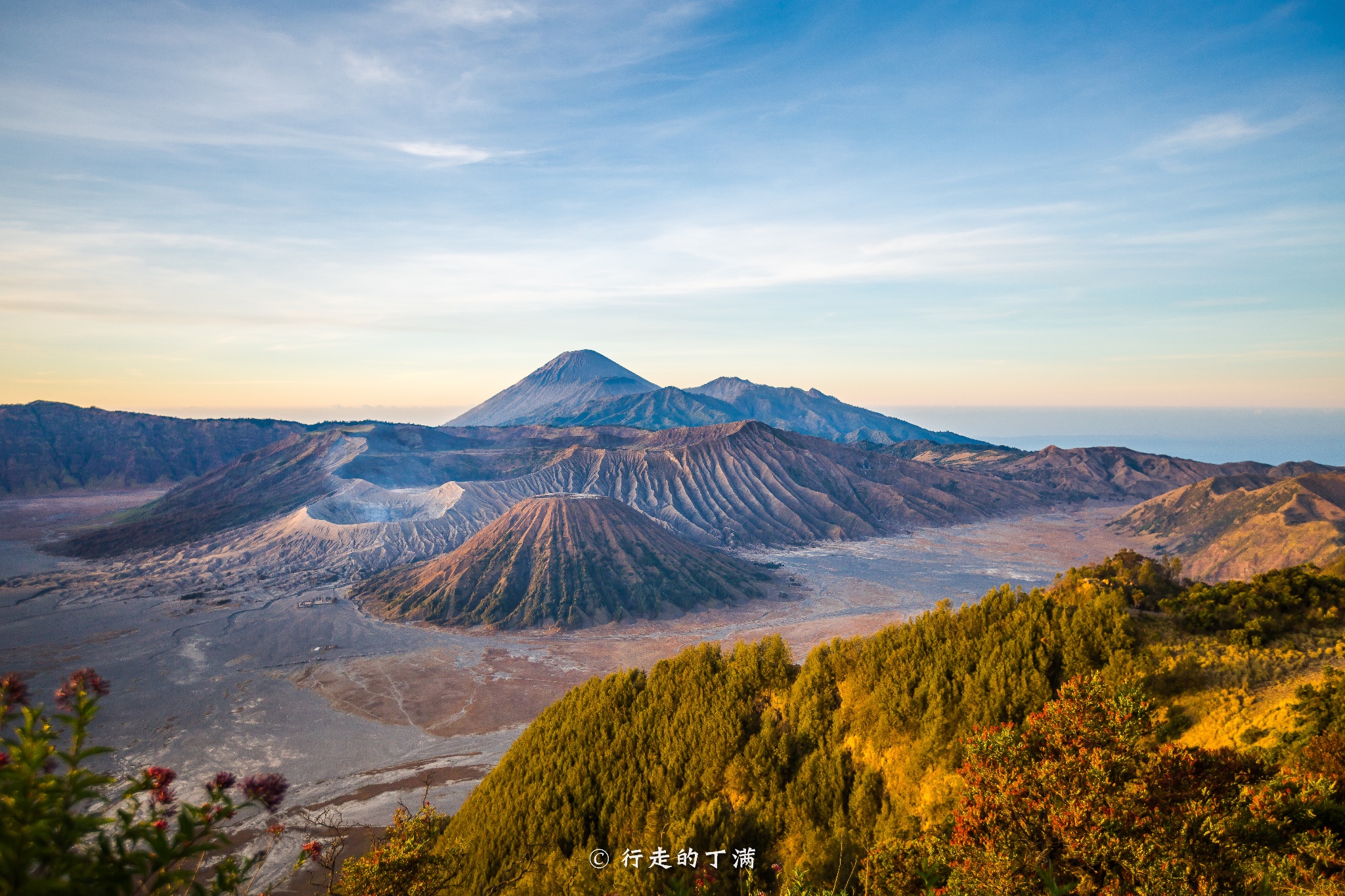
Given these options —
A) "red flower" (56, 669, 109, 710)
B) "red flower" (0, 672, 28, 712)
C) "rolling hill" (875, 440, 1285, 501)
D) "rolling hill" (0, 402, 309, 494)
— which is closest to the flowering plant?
"red flower" (56, 669, 109, 710)

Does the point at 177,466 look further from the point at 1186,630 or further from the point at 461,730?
the point at 1186,630

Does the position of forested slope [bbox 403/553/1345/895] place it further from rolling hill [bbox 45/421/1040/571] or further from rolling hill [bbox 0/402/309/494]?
rolling hill [bbox 0/402/309/494]

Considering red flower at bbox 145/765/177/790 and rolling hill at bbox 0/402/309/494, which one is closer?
red flower at bbox 145/765/177/790

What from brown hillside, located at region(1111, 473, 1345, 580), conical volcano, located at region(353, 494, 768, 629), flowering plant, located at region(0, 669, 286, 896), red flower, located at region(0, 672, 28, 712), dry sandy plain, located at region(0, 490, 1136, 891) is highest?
red flower, located at region(0, 672, 28, 712)

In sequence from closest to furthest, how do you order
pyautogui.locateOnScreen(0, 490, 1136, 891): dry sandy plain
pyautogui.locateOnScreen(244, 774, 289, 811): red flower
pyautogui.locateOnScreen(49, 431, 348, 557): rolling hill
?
pyautogui.locateOnScreen(244, 774, 289, 811): red flower, pyautogui.locateOnScreen(0, 490, 1136, 891): dry sandy plain, pyautogui.locateOnScreen(49, 431, 348, 557): rolling hill

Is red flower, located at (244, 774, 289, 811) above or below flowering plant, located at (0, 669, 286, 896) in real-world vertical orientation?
below

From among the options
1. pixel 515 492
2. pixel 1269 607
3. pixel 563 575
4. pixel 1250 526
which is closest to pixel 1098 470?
pixel 1250 526

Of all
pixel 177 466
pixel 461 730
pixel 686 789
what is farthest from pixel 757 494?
pixel 177 466
